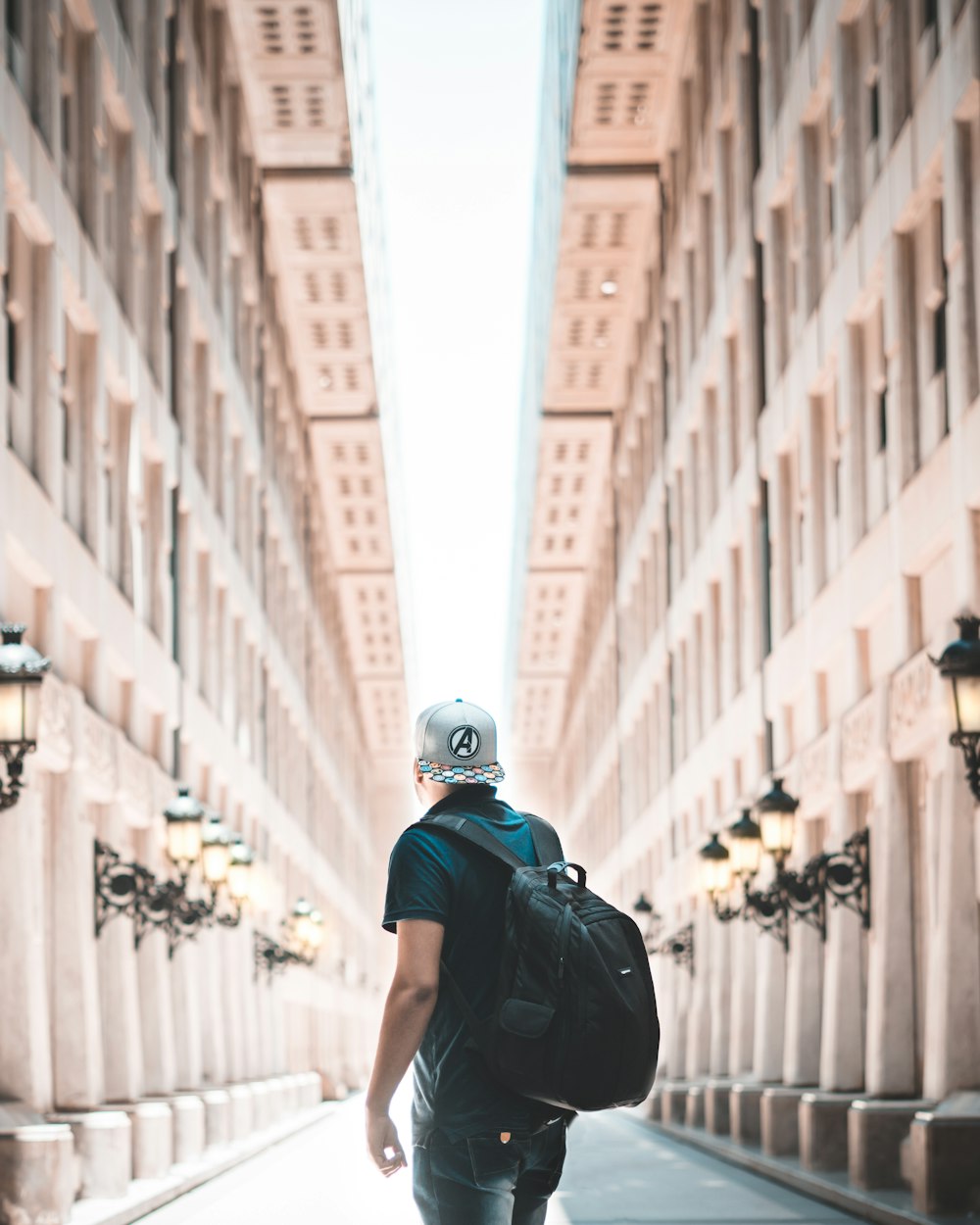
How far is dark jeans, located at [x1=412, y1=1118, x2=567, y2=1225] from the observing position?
166 inches

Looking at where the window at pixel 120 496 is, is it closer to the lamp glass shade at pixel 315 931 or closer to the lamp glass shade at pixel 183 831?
the lamp glass shade at pixel 183 831

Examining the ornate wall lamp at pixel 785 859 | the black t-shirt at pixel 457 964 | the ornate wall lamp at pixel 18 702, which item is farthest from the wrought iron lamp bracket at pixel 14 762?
the ornate wall lamp at pixel 785 859

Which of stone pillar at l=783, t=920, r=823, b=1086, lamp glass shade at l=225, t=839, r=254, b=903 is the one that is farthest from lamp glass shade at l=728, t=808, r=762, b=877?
lamp glass shade at l=225, t=839, r=254, b=903

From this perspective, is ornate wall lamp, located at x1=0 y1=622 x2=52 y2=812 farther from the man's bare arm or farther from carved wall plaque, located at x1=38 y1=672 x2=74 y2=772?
the man's bare arm

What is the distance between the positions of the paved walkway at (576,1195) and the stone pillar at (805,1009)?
4.35 ft

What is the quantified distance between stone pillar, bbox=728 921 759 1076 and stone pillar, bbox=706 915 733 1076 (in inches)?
98.1

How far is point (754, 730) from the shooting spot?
2723 cm

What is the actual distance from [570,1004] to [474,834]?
0.52 meters

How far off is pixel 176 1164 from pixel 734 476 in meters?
13.2

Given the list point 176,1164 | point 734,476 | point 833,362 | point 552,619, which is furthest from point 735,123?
point 552,619

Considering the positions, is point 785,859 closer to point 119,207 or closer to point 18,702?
point 18,702

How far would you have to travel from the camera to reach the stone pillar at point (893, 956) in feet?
56.7

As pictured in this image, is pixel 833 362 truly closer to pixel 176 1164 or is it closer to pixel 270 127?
pixel 176 1164

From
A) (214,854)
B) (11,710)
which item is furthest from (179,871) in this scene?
(11,710)
